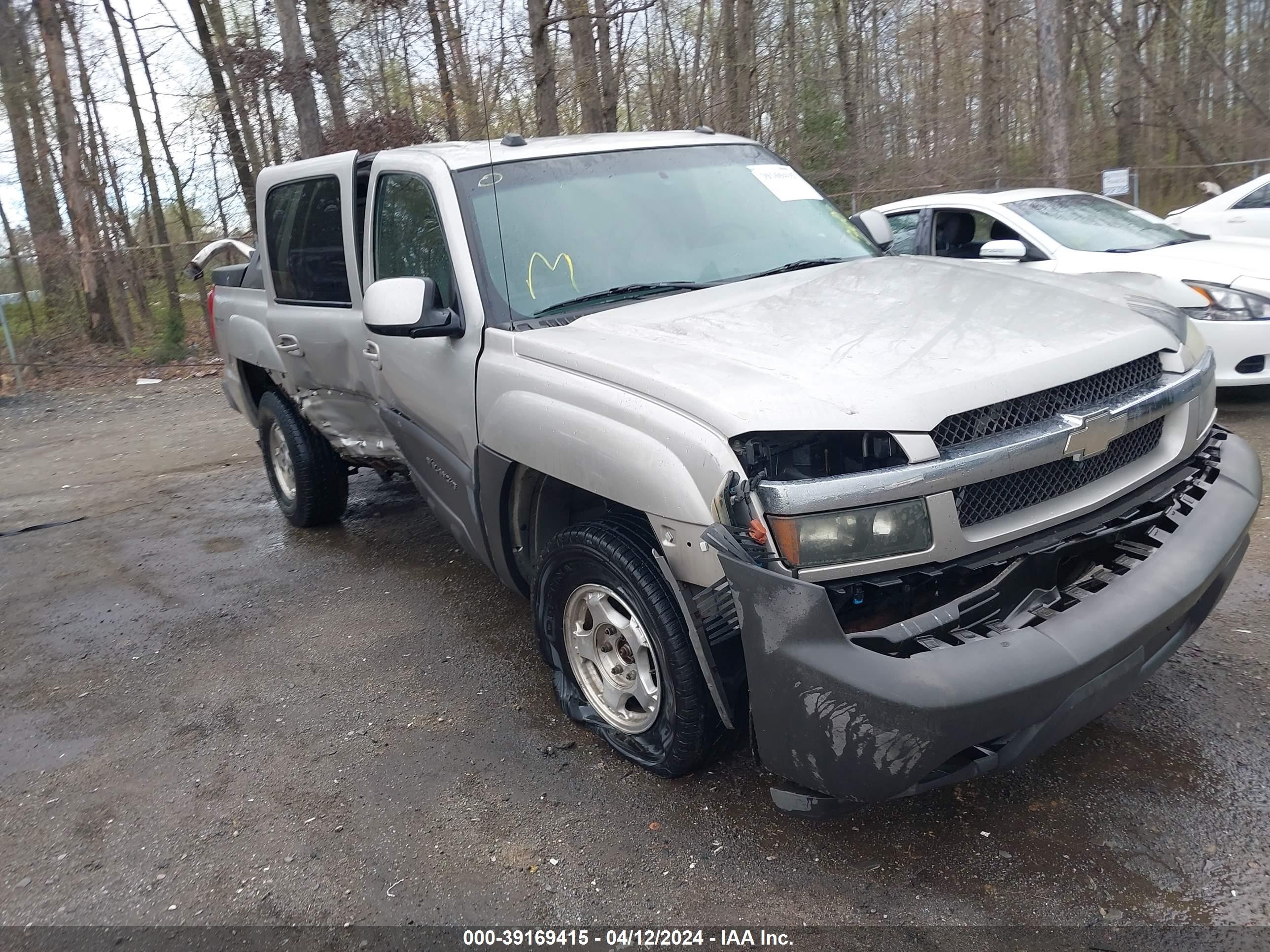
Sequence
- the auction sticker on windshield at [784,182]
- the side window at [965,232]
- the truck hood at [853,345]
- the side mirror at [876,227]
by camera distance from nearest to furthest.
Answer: the truck hood at [853,345]
the auction sticker on windshield at [784,182]
the side mirror at [876,227]
the side window at [965,232]

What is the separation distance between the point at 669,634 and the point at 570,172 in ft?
6.90

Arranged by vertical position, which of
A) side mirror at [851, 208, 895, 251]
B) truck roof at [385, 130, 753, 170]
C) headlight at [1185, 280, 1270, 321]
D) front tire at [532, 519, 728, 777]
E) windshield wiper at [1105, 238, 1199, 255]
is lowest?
front tire at [532, 519, 728, 777]

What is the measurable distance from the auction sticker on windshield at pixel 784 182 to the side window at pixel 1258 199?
313 inches

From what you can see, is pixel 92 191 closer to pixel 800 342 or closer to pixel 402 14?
pixel 402 14

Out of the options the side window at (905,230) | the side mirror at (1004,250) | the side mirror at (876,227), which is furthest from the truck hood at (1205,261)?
the side mirror at (876,227)

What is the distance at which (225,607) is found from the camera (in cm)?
516

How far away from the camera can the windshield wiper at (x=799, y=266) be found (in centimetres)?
389

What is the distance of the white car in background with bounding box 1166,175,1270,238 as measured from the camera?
9.99 metres

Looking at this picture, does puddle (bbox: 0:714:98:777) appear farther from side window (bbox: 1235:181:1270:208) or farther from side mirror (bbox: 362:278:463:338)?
side window (bbox: 1235:181:1270:208)

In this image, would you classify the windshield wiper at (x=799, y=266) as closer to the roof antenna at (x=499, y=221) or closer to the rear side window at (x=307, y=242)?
the roof antenna at (x=499, y=221)

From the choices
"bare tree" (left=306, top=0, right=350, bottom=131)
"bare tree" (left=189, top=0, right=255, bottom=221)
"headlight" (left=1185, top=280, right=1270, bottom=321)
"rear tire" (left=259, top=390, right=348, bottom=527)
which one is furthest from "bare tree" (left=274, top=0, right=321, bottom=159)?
"headlight" (left=1185, top=280, right=1270, bottom=321)

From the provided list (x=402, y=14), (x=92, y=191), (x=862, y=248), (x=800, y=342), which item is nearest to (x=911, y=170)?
(x=402, y=14)

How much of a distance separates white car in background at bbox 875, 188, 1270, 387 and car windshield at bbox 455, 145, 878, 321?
7.04 ft

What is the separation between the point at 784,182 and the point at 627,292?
125 centimetres
